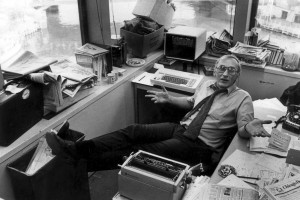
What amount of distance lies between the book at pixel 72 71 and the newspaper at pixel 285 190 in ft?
5.11

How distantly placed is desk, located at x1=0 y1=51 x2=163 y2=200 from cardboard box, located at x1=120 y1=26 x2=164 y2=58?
101 mm

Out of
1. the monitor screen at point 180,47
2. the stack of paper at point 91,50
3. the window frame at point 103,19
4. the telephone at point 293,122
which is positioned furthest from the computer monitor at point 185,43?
the telephone at point 293,122

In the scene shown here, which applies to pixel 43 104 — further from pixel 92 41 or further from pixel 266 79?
pixel 266 79

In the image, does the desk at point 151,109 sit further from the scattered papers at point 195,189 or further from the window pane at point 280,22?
the scattered papers at point 195,189

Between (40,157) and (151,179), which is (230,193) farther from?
(40,157)

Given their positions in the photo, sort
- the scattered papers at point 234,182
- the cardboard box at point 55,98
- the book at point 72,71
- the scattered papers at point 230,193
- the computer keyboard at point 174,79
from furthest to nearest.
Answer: the computer keyboard at point 174,79 → the book at point 72,71 → the cardboard box at point 55,98 → the scattered papers at point 234,182 → the scattered papers at point 230,193

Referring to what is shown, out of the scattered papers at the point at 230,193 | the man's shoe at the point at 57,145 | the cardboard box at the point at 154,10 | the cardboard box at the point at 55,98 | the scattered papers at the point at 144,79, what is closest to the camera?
the scattered papers at the point at 230,193

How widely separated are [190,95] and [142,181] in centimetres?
142

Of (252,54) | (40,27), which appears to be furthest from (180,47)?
(40,27)

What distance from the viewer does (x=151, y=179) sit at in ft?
4.71

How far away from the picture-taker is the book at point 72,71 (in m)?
2.43

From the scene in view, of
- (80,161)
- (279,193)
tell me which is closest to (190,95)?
(80,161)

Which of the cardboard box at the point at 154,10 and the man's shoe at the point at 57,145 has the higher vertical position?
the cardboard box at the point at 154,10

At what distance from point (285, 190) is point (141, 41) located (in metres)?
2.05
